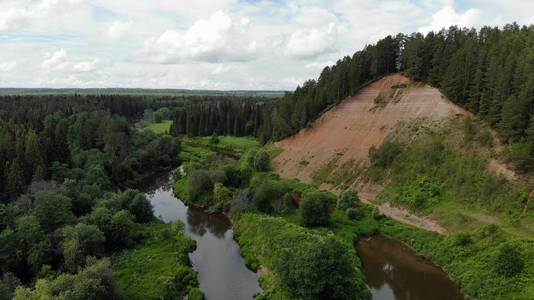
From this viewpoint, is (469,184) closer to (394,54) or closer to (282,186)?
(282,186)

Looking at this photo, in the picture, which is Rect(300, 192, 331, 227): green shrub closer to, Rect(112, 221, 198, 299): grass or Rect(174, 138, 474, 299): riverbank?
Rect(174, 138, 474, 299): riverbank

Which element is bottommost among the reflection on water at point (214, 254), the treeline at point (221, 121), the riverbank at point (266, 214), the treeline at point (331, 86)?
the reflection on water at point (214, 254)

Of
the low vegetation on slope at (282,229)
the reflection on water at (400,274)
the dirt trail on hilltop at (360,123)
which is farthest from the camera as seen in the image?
the dirt trail on hilltop at (360,123)

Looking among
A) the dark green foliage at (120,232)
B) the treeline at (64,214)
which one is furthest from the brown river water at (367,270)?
the treeline at (64,214)

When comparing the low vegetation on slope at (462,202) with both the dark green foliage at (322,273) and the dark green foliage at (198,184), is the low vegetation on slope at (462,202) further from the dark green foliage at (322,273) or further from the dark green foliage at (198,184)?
the dark green foliage at (198,184)

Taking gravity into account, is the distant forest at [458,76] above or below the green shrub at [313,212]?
above

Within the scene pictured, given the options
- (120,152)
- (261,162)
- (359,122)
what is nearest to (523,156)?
(359,122)

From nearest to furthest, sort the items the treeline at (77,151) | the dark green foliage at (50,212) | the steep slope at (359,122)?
1. the dark green foliage at (50,212)
2. the treeline at (77,151)
3. the steep slope at (359,122)

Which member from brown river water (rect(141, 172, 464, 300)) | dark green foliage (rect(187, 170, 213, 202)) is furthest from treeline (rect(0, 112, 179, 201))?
brown river water (rect(141, 172, 464, 300))
